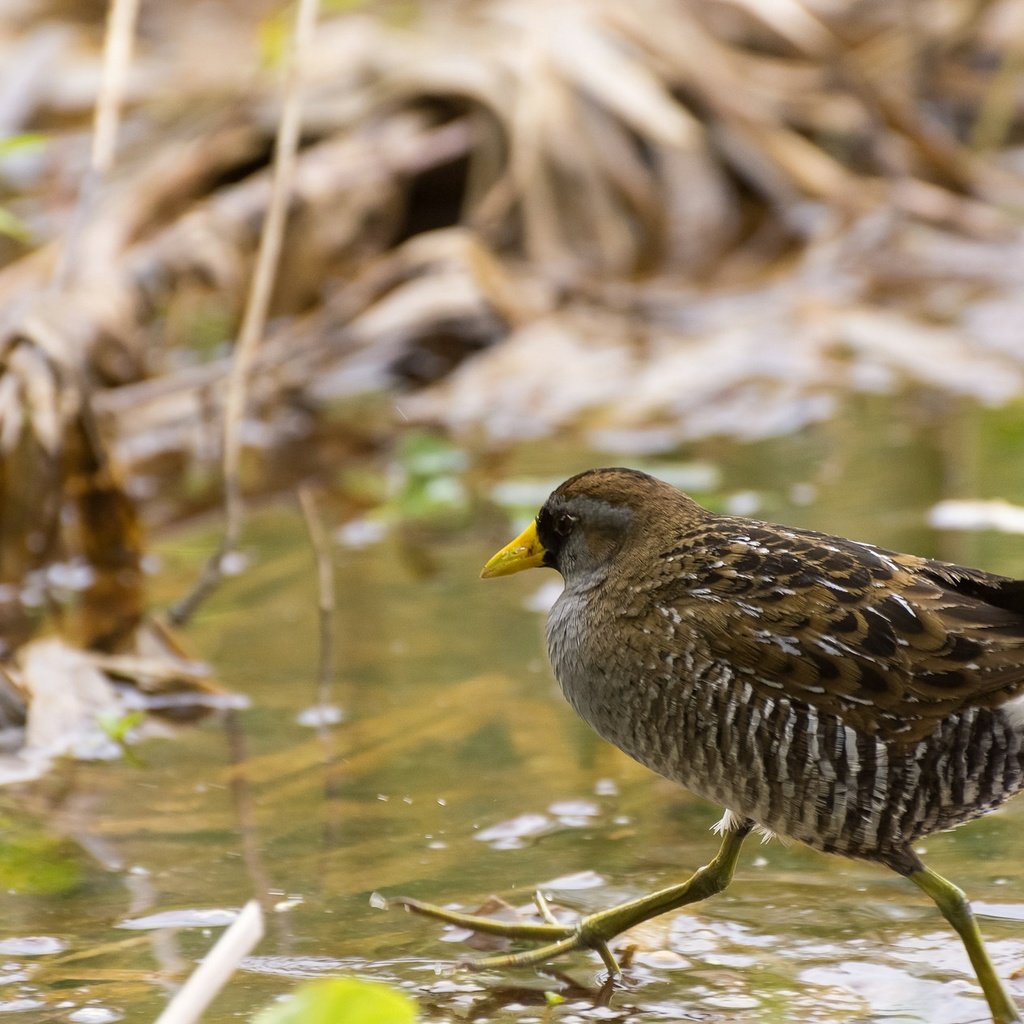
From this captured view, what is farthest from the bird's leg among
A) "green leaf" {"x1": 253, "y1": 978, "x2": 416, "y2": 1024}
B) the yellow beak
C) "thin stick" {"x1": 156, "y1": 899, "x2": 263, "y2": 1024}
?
"green leaf" {"x1": 253, "y1": 978, "x2": 416, "y2": 1024}

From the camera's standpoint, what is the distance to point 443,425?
21.2 feet

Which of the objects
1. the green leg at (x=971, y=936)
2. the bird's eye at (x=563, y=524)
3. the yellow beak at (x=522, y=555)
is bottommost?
the green leg at (x=971, y=936)

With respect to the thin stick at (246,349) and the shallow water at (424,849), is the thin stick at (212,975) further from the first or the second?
the thin stick at (246,349)

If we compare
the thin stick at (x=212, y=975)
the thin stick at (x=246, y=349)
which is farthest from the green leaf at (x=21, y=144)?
the thin stick at (x=212, y=975)

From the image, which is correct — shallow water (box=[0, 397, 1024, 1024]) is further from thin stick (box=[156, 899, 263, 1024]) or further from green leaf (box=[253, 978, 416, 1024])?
green leaf (box=[253, 978, 416, 1024])

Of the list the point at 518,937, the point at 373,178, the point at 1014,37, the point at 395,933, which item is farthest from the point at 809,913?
the point at 1014,37

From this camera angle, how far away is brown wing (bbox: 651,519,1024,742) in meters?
2.81

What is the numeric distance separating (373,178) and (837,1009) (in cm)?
535

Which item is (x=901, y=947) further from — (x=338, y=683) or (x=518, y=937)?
(x=338, y=683)

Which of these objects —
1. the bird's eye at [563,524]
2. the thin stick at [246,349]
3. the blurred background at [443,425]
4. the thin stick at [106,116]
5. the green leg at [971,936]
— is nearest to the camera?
the green leg at [971,936]

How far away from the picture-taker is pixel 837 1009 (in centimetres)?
281

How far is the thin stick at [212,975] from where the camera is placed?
2.02 m

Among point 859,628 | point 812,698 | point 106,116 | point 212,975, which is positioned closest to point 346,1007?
point 212,975

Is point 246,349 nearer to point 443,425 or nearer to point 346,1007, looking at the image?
point 443,425
